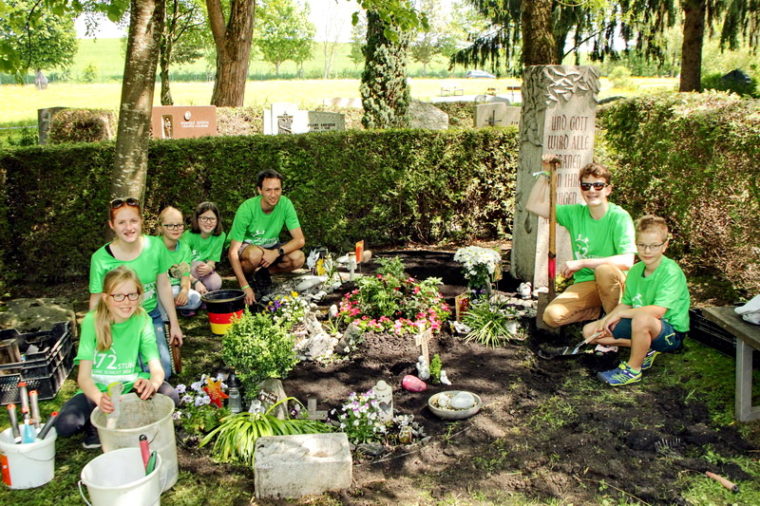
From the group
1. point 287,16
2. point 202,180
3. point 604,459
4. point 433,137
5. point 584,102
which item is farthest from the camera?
point 287,16

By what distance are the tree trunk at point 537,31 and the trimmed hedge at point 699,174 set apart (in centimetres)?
A: 137

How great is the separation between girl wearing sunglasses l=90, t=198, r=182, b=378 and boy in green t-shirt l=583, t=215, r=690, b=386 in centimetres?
329

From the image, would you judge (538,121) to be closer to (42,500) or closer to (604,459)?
(604,459)

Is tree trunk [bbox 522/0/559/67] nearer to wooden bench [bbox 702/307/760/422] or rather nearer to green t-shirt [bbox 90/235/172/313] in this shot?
wooden bench [bbox 702/307/760/422]

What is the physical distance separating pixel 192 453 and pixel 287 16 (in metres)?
61.6

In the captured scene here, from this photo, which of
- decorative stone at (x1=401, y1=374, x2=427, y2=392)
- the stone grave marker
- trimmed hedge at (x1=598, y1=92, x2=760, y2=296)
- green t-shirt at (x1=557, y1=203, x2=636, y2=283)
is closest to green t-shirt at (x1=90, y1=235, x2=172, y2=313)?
decorative stone at (x1=401, y1=374, x2=427, y2=392)

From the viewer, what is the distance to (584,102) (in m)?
6.35

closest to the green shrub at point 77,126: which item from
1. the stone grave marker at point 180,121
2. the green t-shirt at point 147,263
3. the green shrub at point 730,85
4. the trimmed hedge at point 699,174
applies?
the stone grave marker at point 180,121

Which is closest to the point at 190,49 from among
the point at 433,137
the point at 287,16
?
the point at 287,16

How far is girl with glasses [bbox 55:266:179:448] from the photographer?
11.8 feet

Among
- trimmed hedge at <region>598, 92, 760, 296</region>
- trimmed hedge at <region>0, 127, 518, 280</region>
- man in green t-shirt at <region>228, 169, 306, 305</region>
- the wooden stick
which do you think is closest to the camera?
the wooden stick

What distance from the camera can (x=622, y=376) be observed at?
435 cm

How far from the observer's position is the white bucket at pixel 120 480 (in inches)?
108

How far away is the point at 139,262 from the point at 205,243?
1731 mm
